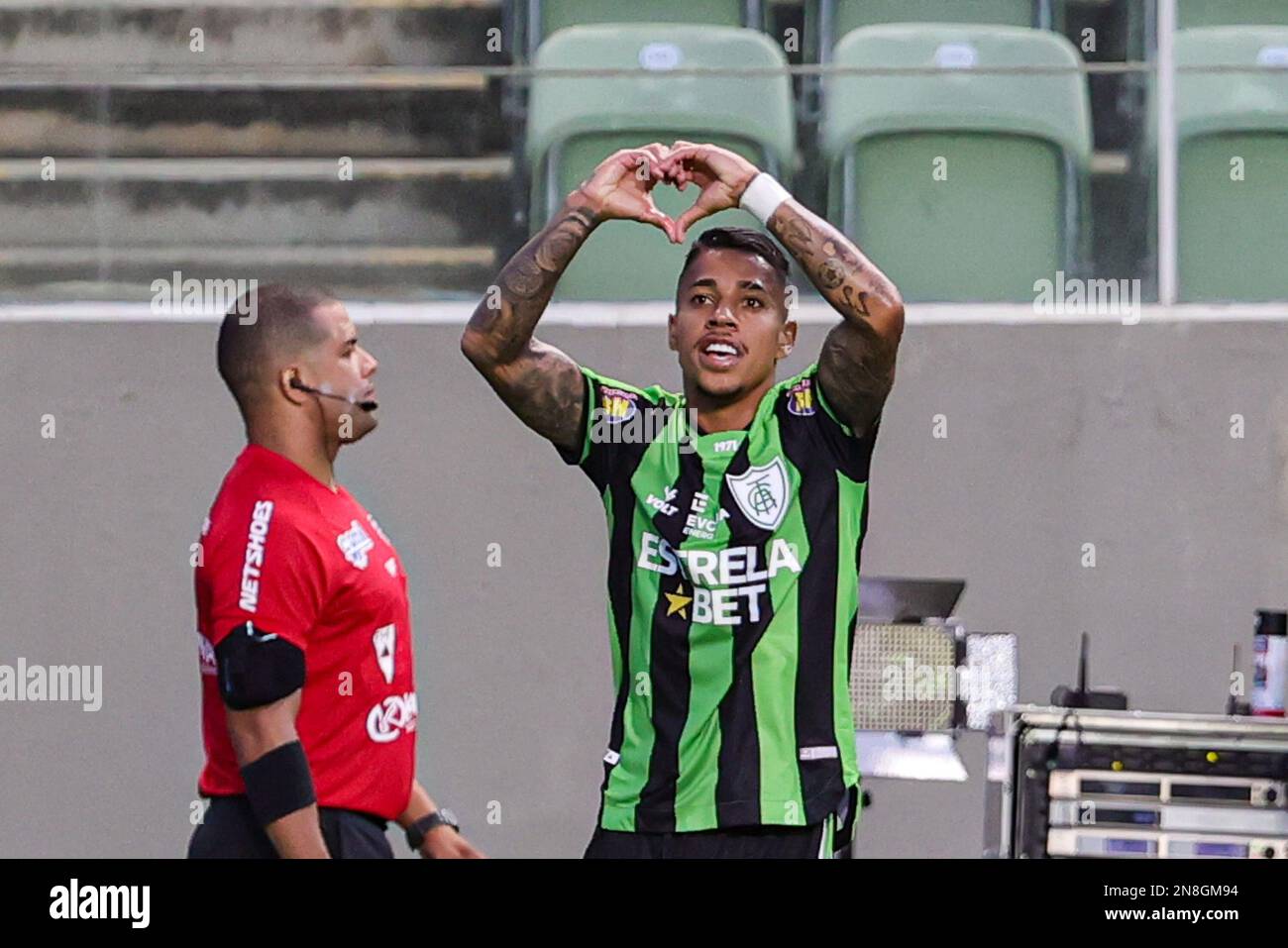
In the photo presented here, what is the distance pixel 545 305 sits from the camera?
17.0 feet

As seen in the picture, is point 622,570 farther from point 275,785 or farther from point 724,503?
point 275,785

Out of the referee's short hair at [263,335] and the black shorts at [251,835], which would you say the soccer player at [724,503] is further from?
the black shorts at [251,835]

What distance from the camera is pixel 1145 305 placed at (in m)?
7.41

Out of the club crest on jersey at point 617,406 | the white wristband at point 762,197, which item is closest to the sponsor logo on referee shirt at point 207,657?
the club crest on jersey at point 617,406

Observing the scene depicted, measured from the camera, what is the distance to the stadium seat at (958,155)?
754 cm

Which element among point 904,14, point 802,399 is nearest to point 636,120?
point 904,14

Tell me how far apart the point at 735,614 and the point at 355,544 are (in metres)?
0.79

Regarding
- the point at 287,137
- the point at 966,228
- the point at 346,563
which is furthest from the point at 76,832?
the point at 966,228

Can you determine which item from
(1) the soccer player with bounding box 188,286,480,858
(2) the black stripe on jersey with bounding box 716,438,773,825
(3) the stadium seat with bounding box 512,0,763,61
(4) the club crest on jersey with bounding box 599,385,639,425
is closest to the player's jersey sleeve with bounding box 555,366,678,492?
(4) the club crest on jersey with bounding box 599,385,639,425

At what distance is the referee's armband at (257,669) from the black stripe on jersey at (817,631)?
1.02 metres

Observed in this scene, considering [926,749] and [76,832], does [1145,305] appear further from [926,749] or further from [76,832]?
[76,832]

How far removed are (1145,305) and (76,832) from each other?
11.9ft

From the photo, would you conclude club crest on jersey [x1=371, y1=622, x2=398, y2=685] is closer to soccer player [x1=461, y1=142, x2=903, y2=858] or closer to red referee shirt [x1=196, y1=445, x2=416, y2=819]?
red referee shirt [x1=196, y1=445, x2=416, y2=819]

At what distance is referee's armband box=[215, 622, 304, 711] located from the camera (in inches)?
183
